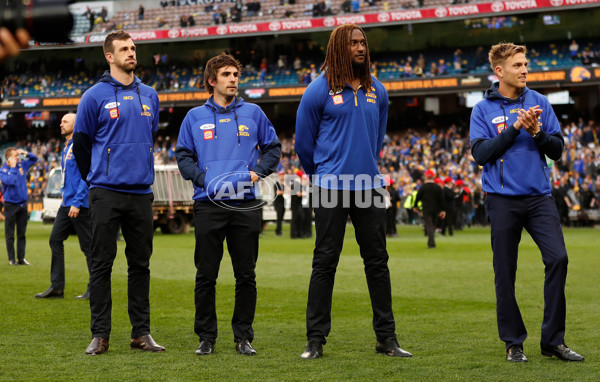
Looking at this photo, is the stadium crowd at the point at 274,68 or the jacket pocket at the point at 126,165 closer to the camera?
the jacket pocket at the point at 126,165

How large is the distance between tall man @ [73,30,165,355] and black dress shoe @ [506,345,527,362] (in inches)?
103

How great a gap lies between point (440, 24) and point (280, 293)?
3807cm

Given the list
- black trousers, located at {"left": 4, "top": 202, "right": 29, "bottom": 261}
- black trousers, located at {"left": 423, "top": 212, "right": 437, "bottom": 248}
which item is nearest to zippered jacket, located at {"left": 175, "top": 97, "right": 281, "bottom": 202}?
black trousers, located at {"left": 4, "top": 202, "right": 29, "bottom": 261}

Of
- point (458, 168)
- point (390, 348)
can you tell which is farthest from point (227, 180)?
point (458, 168)

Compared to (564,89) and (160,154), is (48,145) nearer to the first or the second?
(160,154)

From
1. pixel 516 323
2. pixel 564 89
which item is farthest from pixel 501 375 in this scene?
pixel 564 89

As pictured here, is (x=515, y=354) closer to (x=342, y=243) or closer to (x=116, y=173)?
(x=342, y=243)

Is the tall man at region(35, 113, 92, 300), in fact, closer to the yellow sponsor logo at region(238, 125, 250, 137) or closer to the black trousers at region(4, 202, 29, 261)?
the yellow sponsor logo at region(238, 125, 250, 137)

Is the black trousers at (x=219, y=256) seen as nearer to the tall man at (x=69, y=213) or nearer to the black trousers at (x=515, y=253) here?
the black trousers at (x=515, y=253)

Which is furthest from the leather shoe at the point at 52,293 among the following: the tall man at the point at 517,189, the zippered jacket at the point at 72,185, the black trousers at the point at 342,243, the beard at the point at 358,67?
the tall man at the point at 517,189

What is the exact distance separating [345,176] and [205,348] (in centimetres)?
166

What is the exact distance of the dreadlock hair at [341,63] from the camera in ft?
18.8

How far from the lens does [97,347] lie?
5.73 metres

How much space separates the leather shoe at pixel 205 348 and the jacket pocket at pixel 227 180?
3.60ft
